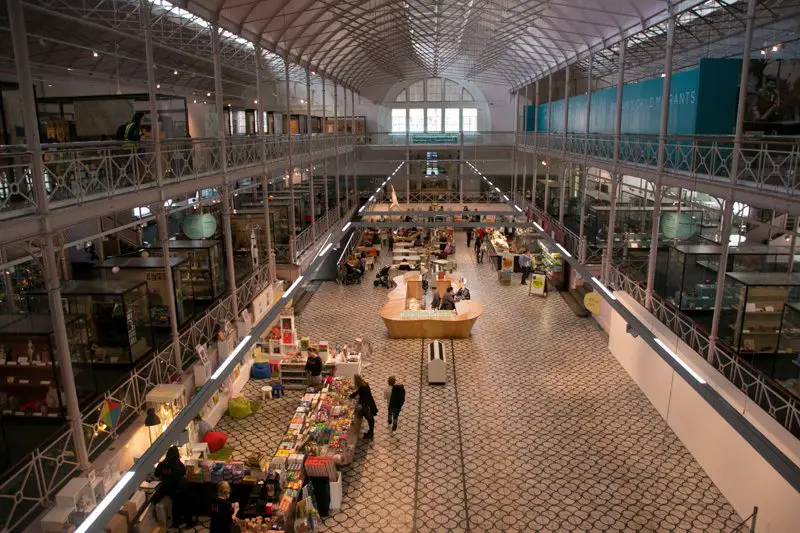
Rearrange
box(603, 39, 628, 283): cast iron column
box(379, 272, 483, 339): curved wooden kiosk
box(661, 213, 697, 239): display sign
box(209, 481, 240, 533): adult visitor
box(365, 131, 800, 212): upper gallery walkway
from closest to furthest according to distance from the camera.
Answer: box(365, 131, 800, 212): upper gallery walkway, box(209, 481, 240, 533): adult visitor, box(661, 213, 697, 239): display sign, box(603, 39, 628, 283): cast iron column, box(379, 272, 483, 339): curved wooden kiosk

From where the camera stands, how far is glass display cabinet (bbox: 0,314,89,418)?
693cm

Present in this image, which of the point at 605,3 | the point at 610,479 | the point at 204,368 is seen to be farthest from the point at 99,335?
the point at 605,3

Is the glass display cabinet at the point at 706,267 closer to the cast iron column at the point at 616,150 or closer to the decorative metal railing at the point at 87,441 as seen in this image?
the cast iron column at the point at 616,150

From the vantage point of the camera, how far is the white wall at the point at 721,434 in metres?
7.84

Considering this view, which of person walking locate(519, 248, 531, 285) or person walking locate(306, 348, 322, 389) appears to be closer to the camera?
person walking locate(306, 348, 322, 389)

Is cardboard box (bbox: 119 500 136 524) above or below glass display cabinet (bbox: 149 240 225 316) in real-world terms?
below

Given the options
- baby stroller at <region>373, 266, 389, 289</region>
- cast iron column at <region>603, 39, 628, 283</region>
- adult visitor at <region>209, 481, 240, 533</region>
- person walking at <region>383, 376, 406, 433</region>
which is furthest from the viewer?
baby stroller at <region>373, 266, 389, 289</region>

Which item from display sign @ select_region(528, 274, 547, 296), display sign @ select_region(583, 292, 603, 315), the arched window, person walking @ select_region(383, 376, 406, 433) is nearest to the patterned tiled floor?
person walking @ select_region(383, 376, 406, 433)

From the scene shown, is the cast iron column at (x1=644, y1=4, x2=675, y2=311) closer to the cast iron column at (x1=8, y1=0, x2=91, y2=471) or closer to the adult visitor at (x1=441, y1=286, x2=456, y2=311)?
the adult visitor at (x1=441, y1=286, x2=456, y2=311)

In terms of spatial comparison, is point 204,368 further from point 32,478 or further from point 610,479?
point 610,479

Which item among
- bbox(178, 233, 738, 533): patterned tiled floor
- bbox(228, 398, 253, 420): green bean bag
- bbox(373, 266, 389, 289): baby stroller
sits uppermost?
bbox(373, 266, 389, 289): baby stroller

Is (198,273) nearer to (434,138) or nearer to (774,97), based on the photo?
(774,97)

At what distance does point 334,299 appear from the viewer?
818 inches

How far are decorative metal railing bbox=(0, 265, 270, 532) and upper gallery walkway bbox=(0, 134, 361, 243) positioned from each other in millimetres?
2204
